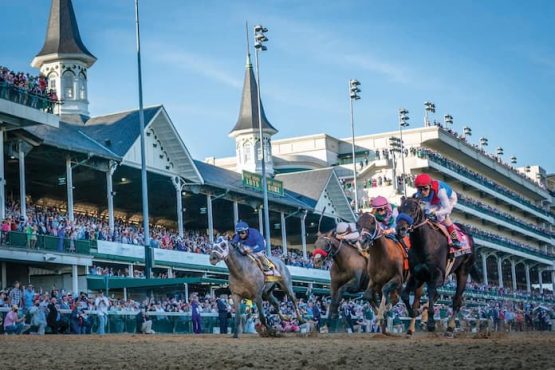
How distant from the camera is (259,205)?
53938 mm

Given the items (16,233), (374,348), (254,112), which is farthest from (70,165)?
(254,112)

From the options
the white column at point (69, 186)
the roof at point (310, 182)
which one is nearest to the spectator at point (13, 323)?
the white column at point (69, 186)

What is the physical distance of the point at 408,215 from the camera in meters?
18.0

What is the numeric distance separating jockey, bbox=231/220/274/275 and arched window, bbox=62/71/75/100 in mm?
31373

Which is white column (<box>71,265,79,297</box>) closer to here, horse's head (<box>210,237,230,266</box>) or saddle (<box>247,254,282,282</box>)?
saddle (<box>247,254,282,282</box>)

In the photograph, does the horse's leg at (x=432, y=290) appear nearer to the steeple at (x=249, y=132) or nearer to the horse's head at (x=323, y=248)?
the horse's head at (x=323, y=248)

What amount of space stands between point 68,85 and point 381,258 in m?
35.7

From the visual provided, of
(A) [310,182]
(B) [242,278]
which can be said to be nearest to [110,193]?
(B) [242,278]

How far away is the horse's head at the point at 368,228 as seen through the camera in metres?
19.1

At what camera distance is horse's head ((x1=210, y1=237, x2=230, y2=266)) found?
2038 centimetres

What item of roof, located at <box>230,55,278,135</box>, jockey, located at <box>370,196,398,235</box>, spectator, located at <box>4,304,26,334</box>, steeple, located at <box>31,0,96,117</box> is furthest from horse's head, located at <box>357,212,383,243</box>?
roof, located at <box>230,55,278,135</box>

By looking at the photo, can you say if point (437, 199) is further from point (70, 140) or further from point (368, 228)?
point (70, 140)

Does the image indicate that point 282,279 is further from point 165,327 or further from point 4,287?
point 4,287

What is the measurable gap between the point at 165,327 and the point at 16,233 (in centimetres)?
573
